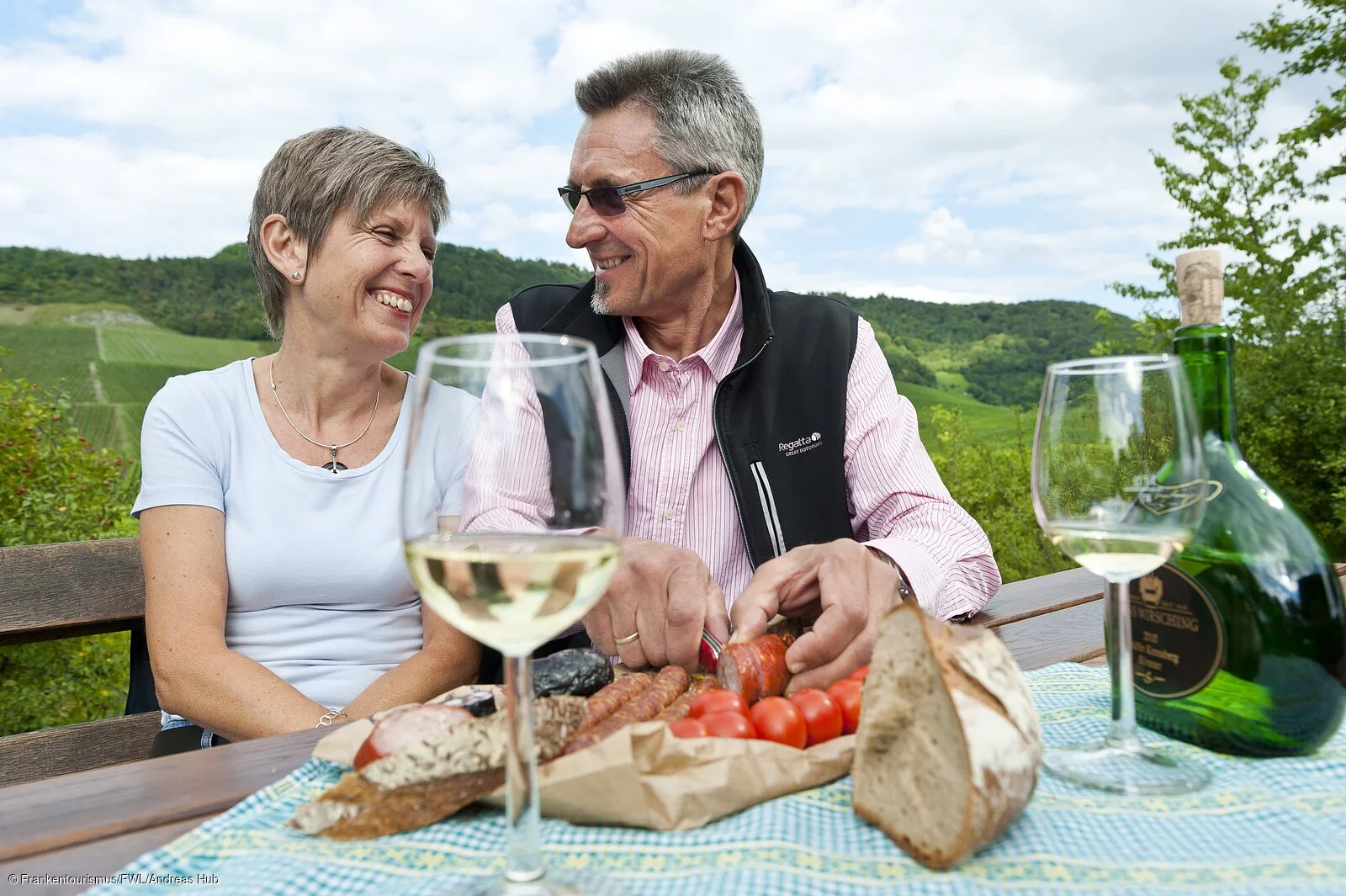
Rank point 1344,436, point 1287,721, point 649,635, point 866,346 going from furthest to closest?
point 1344,436 → point 866,346 → point 649,635 → point 1287,721

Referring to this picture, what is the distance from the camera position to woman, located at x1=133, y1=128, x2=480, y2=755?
202cm

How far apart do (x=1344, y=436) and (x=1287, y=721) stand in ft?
28.8

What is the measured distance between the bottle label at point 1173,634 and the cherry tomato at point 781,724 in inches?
18.7

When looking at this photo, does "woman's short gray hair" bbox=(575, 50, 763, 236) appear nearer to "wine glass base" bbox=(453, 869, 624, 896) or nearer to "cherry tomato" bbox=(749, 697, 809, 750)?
"cherry tomato" bbox=(749, 697, 809, 750)

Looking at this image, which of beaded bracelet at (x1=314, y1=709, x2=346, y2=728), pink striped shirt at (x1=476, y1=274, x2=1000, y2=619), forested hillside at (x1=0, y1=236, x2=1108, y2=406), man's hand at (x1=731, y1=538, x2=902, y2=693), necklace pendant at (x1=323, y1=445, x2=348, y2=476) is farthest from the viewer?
forested hillside at (x1=0, y1=236, x2=1108, y2=406)

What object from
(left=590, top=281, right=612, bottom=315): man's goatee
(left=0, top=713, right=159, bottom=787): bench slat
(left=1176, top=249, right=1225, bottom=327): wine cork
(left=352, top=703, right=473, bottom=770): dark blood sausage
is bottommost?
(left=0, top=713, right=159, bottom=787): bench slat

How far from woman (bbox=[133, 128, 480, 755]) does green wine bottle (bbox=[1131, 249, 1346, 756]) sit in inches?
58.7

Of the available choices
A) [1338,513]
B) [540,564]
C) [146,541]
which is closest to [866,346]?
[146,541]

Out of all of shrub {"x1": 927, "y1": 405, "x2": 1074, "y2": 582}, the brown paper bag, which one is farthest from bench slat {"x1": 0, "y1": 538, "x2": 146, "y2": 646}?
shrub {"x1": 927, "y1": 405, "x2": 1074, "y2": 582}

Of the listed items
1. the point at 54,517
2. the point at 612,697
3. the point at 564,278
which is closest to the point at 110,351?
the point at 564,278

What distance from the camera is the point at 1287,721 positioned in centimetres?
112

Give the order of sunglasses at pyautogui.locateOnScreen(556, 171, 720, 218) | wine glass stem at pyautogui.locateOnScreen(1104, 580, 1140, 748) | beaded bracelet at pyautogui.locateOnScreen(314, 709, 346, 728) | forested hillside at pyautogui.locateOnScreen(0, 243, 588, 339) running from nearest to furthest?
wine glass stem at pyautogui.locateOnScreen(1104, 580, 1140, 748) → beaded bracelet at pyautogui.locateOnScreen(314, 709, 346, 728) → sunglasses at pyautogui.locateOnScreen(556, 171, 720, 218) → forested hillside at pyautogui.locateOnScreen(0, 243, 588, 339)

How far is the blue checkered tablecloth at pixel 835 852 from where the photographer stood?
840 mm

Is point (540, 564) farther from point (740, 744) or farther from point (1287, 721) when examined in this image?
point (1287, 721)
